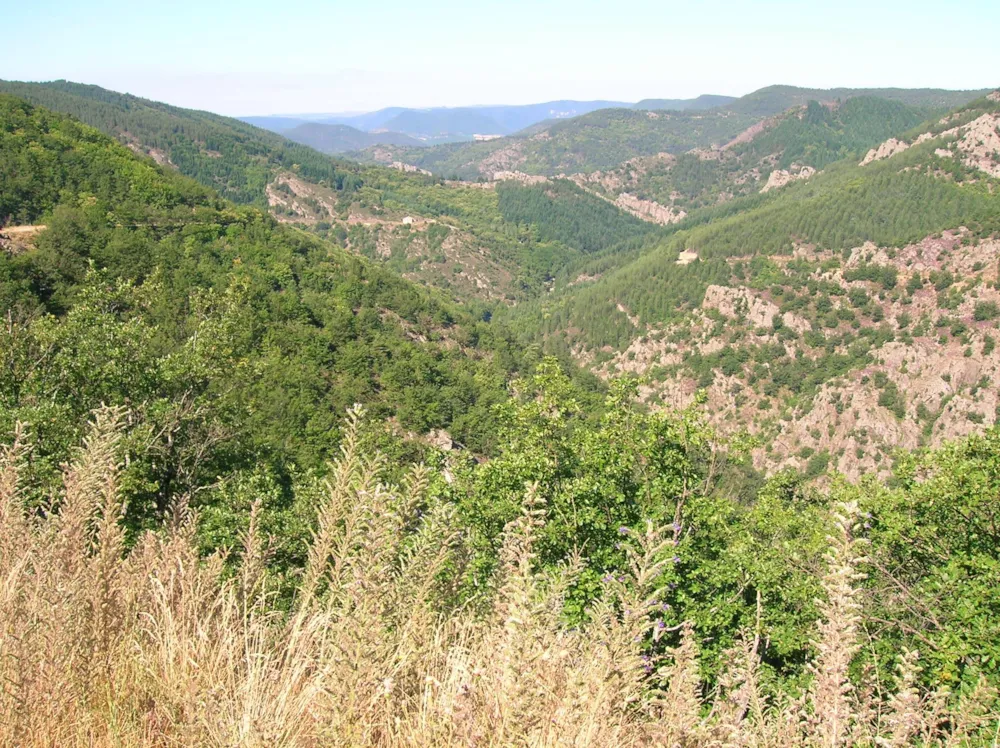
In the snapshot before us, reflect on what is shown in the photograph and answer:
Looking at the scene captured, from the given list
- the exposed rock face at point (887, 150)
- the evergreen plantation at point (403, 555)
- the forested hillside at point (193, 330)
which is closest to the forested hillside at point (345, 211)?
the exposed rock face at point (887, 150)

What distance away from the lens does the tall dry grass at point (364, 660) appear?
2.22 m

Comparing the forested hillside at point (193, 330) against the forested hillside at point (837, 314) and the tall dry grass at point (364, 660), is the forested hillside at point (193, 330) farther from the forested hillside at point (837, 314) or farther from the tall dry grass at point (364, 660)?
the forested hillside at point (837, 314)

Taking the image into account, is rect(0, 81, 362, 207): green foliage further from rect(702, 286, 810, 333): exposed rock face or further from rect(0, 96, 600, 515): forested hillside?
rect(702, 286, 810, 333): exposed rock face

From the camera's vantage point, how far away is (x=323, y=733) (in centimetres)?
220

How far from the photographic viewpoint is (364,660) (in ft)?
7.01

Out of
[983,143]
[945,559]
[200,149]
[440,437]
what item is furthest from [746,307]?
[200,149]

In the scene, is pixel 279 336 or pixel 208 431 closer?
pixel 208 431

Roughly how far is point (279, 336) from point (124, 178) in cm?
2774

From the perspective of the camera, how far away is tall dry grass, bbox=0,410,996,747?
2.22m

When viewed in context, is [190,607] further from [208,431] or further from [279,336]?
[279,336]

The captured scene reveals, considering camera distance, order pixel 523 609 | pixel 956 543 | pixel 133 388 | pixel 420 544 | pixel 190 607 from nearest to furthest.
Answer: pixel 523 609 < pixel 420 544 < pixel 190 607 < pixel 956 543 < pixel 133 388

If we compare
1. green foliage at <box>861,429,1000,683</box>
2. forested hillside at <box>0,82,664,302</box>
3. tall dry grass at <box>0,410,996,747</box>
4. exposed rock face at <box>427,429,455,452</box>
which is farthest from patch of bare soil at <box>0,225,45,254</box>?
forested hillside at <box>0,82,664,302</box>

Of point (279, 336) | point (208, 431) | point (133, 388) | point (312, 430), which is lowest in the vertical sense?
point (312, 430)

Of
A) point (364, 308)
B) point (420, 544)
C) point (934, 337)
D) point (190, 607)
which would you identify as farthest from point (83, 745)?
point (934, 337)
